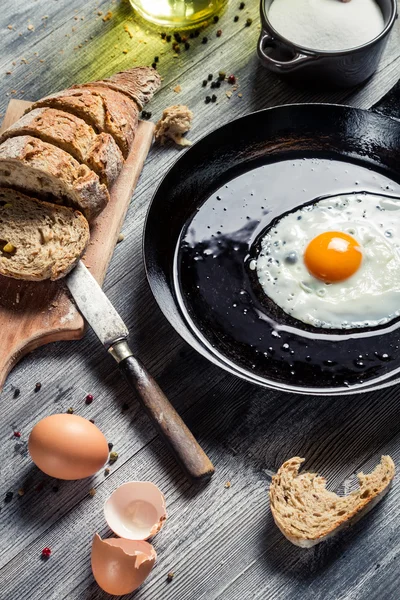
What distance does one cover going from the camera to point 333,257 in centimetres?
298

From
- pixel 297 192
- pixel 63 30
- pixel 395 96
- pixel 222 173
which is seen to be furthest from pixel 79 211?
pixel 395 96

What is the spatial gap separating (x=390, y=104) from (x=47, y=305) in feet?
5.71

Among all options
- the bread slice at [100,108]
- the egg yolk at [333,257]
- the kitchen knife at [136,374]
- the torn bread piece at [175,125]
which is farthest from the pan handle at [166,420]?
the torn bread piece at [175,125]

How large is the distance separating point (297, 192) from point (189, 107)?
734mm

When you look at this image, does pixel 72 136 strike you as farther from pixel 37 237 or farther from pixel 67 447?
pixel 67 447

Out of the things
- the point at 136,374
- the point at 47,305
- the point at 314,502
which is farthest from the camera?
the point at 47,305

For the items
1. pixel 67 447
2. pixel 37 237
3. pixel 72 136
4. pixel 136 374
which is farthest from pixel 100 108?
pixel 67 447

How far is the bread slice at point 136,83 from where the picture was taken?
3355mm

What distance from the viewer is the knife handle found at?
9.11ft

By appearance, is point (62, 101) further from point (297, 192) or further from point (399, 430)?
point (399, 430)

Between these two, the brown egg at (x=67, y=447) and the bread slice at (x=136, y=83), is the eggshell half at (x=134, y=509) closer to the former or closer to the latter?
the brown egg at (x=67, y=447)

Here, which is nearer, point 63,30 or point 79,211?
point 79,211

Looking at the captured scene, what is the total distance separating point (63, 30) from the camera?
3.79 metres

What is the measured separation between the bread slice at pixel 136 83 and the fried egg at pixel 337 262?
87 cm
